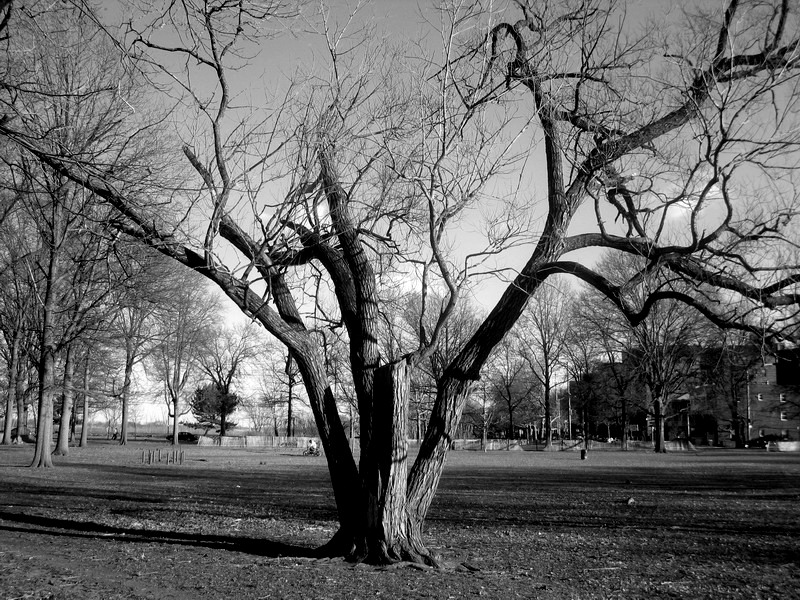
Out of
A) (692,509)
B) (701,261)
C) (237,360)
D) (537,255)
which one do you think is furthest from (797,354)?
(237,360)

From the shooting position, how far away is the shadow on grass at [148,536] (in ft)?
28.8

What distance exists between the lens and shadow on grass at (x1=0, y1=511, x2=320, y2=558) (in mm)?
8781

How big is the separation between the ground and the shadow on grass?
0.10ft

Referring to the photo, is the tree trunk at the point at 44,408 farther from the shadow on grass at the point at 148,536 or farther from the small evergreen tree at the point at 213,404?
the small evergreen tree at the point at 213,404

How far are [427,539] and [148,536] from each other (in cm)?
393

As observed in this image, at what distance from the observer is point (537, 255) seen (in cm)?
866

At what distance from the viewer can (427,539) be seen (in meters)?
9.75

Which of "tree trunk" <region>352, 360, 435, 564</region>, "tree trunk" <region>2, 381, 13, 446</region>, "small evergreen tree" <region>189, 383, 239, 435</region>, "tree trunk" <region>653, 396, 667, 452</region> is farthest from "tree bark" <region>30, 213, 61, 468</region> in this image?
"small evergreen tree" <region>189, 383, 239, 435</region>

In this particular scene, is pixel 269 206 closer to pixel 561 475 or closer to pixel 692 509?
pixel 692 509

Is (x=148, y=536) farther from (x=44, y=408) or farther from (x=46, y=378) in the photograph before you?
(x=46, y=378)

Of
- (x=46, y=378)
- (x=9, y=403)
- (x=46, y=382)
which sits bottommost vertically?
(x=9, y=403)

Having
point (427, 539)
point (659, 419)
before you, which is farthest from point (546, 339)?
point (427, 539)

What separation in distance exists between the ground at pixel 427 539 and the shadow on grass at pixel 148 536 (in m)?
0.03

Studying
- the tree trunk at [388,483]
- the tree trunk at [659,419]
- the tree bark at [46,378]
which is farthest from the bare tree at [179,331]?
the tree trunk at [659,419]
